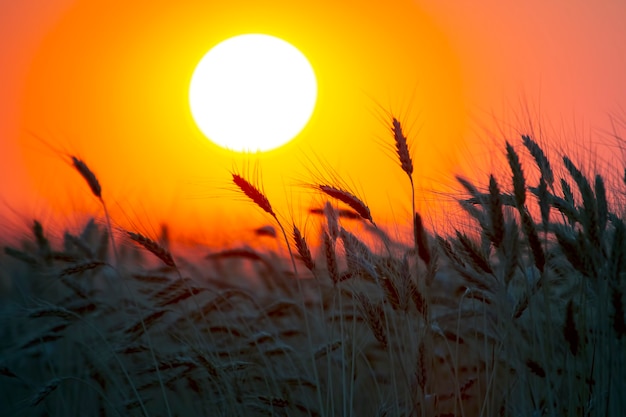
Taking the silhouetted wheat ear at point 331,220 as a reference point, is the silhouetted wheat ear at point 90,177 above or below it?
above

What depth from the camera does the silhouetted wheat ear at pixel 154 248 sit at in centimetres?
217

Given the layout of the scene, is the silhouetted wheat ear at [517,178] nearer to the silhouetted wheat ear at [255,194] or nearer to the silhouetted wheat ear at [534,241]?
the silhouetted wheat ear at [534,241]

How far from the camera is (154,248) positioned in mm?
2193

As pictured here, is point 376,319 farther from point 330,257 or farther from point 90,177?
point 90,177

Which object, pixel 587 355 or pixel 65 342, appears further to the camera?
pixel 65 342

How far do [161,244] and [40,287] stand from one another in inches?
52.6

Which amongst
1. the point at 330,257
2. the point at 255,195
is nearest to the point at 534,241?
the point at 330,257

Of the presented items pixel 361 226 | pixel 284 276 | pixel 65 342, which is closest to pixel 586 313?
pixel 361 226

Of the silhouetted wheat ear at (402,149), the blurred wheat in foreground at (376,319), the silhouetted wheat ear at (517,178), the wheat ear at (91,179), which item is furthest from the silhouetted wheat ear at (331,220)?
the wheat ear at (91,179)

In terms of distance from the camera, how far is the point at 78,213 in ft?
11.9

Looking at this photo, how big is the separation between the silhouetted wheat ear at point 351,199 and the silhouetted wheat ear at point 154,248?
48 centimetres

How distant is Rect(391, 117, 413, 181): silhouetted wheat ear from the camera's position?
2.18 metres

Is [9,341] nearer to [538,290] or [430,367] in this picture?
[430,367]

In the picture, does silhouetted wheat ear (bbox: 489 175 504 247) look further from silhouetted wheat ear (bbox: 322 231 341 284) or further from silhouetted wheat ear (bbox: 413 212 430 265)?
silhouetted wheat ear (bbox: 322 231 341 284)
